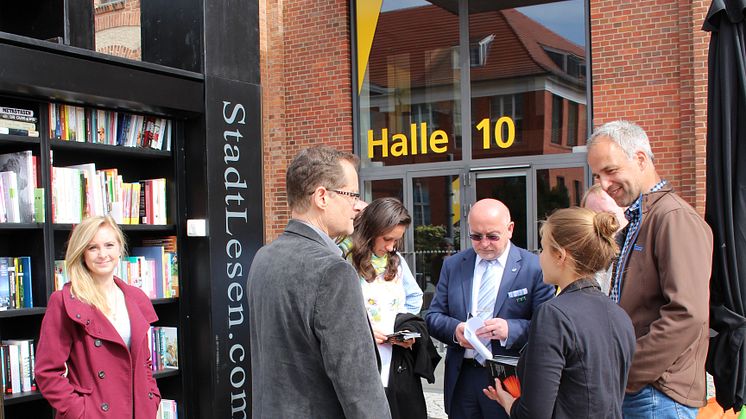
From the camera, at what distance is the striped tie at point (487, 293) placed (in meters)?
3.83

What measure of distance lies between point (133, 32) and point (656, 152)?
918cm

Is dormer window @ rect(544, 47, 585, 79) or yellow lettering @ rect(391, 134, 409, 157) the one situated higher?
dormer window @ rect(544, 47, 585, 79)

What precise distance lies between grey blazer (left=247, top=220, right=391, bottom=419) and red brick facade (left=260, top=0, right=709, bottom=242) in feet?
23.0

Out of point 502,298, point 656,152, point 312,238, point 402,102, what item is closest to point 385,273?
point 502,298

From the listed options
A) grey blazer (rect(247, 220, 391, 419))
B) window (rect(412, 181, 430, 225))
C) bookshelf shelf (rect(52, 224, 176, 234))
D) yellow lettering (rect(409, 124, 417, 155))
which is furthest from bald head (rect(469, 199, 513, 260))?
yellow lettering (rect(409, 124, 417, 155))

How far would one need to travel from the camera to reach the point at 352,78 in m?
10.9

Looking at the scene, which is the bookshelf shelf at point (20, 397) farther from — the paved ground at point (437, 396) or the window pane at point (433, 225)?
the window pane at point (433, 225)

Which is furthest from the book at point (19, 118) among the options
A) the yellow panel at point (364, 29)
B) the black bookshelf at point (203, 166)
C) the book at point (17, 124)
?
the yellow panel at point (364, 29)

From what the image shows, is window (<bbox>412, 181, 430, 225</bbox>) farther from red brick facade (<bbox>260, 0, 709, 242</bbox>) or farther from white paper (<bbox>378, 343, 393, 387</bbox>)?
white paper (<bbox>378, 343, 393, 387</bbox>)

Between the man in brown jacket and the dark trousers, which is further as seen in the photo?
the dark trousers

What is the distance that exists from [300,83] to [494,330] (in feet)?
27.3

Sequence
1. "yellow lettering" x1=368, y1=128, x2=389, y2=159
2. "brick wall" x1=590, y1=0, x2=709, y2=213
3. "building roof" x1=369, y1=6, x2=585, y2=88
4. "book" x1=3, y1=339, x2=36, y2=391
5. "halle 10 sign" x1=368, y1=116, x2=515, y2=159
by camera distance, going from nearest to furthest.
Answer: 1. "book" x1=3, y1=339, x2=36, y2=391
2. "brick wall" x1=590, y1=0, x2=709, y2=213
3. "building roof" x1=369, y1=6, x2=585, y2=88
4. "halle 10 sign" x1=368, y1=116, x2=515, y2=159
5. "yellow lettering" x1=368, y1=128, x2=389, y2=159

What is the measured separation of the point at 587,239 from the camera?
8.30 feet

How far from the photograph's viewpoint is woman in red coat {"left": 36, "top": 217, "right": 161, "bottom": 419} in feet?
11.7
